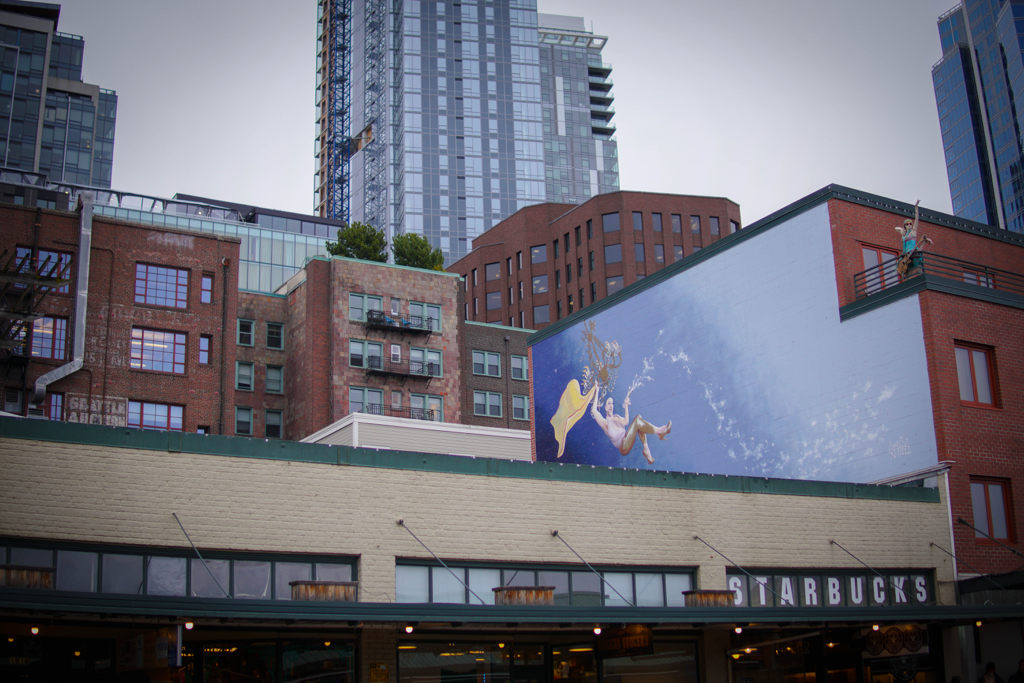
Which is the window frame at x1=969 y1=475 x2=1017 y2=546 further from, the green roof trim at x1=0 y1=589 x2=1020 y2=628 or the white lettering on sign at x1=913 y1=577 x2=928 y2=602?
the green roof trim at x1=0 y1=589 x2=1020 y2=628

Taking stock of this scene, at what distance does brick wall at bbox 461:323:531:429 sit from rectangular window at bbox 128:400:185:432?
2088cm

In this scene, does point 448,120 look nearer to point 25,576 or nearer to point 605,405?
point 605,405

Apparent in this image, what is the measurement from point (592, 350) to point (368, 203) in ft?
415

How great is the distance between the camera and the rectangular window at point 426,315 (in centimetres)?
6756

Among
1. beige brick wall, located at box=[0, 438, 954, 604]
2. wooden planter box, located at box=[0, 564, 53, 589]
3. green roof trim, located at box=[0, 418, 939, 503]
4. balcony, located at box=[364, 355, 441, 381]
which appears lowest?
wooden planter box, located at box=[0, 564, 53, 589]

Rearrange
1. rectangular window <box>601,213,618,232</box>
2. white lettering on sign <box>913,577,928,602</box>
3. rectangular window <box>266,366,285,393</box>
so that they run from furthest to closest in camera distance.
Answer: rectangular window <box>601,213,618,232</box>
rectangular window <box>266,366,285,393</box>
white lettering on sign <box>913,577,928,602</box>

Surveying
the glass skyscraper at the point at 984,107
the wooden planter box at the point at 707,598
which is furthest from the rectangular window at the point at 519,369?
the glass skyscraper at the point at 984,107

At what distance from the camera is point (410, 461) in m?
20.6

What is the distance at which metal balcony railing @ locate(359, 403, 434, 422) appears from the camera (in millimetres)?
64338

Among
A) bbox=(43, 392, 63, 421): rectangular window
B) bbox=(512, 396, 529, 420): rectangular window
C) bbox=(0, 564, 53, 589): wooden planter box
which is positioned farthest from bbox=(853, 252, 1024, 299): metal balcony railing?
bbox=(512, 396, 529, 420): rectangular window

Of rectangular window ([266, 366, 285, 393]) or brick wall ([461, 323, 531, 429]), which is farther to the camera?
brick wall ([461, 323, 531, 429])

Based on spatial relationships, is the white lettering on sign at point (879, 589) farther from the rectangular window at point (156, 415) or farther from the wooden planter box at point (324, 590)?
the rectangular window at point (156, 415)

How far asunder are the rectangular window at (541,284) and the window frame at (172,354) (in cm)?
5264

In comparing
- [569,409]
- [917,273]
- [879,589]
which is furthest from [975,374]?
[569,409]
